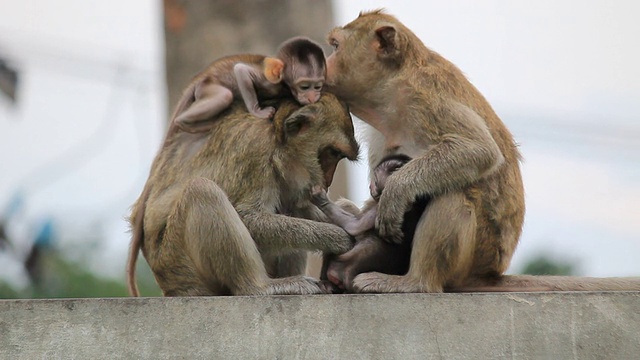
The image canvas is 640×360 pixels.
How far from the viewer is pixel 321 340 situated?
191 inches

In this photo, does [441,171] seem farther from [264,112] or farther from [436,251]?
[264,112]

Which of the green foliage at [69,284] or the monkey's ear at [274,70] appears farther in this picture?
the green foliage at [69,284]

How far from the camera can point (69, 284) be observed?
15500 mm

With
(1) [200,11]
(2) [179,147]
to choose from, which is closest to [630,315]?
(2) [179,147]

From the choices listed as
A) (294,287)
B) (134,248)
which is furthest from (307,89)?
(134,248)

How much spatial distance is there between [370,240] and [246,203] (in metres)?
0.70

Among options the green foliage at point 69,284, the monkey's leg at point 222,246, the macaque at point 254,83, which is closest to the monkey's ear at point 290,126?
the macaque at point 254,83

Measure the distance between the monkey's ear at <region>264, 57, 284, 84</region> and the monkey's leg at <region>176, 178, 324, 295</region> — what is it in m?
0.73

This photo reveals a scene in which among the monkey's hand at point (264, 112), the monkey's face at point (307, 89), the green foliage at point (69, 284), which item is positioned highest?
the monkey's face at point (307, 89)

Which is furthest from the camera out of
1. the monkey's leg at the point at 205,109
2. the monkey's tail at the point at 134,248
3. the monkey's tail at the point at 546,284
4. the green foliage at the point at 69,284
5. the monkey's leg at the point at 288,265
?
the green foliage at the point at 69,284

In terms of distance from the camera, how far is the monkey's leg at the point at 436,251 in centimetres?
533

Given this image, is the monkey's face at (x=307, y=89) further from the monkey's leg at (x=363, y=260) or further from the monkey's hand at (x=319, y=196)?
the monkey's leg at (x=363, y=260)

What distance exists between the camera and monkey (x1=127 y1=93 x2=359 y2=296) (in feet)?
17.4

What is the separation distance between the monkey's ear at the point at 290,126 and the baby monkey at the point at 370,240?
13.1 inches
